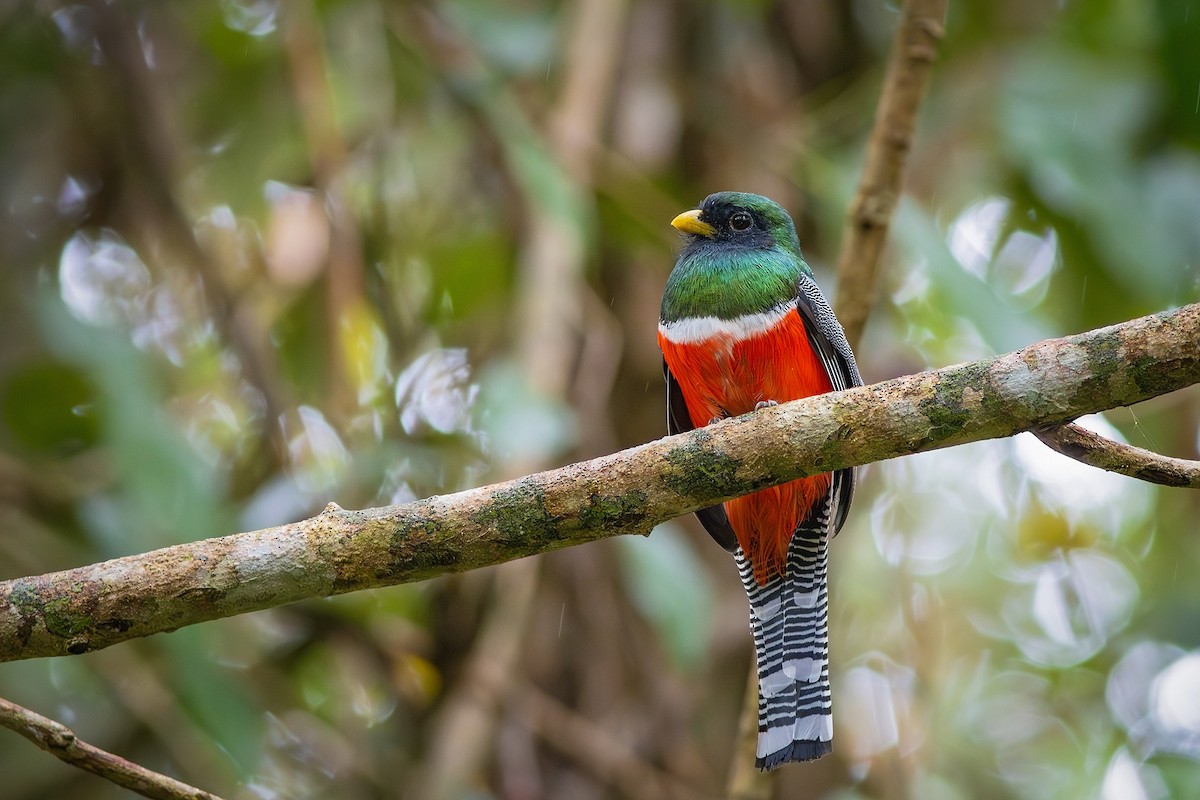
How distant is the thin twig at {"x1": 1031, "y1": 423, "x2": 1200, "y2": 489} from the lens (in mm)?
1951

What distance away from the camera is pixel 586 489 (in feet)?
6.97

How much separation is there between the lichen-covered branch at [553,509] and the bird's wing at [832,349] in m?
1.16

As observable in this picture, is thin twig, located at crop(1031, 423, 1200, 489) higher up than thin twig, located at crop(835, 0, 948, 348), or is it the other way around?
thin twig, located at crop(835, 0, 948, 348)

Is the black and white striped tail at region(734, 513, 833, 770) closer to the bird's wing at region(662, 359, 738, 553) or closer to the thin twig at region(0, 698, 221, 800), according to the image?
the bird's wing at region(662, 359, 738, 553)

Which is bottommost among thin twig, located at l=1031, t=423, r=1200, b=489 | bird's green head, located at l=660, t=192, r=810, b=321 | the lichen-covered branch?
thin twig, located at l=1031, t=423, r=1200, b=489

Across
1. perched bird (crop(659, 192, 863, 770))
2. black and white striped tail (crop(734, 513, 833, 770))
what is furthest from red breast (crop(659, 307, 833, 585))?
black and white striped tail (crop(734, 513, 833, 770))

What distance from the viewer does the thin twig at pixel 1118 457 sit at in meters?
1.95

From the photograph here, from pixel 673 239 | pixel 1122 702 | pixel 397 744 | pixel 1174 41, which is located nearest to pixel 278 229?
pixel 673 239

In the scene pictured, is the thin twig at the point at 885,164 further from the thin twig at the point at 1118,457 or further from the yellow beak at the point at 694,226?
the thin twig at the point at 1118,457

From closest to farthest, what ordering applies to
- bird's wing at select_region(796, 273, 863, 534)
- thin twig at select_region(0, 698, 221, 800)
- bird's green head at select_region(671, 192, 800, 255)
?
thin twig at select_region(0, 698, 221, 800), bird's wing at select_region(796, 273, 863, 534), bird's green head at select_region(671, 192, 800, 255)

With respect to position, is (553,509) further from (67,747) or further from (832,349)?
(832,349)

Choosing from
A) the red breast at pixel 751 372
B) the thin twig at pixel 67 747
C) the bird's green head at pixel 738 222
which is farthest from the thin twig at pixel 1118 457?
the bird's green head at pixel 738 222

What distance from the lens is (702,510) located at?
3355mm

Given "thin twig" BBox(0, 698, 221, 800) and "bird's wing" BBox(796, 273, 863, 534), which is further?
"bird's wing" BBox(796, 273, 863, 534)
